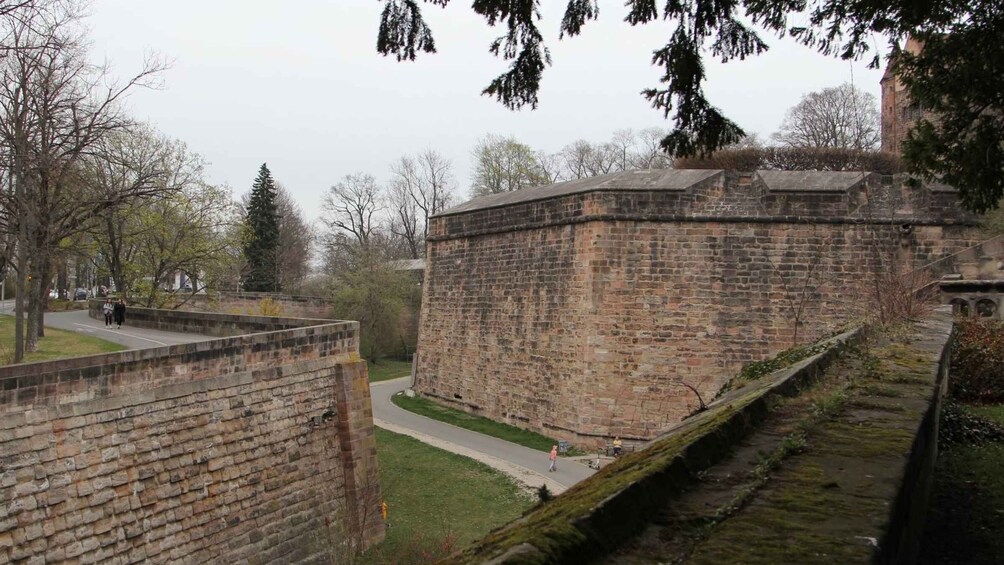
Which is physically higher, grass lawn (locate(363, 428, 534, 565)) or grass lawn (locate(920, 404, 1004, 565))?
grass lawn (locate(920, 404, 1004, 565))

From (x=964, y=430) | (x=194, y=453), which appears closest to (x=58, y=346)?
(x=194, y=453)

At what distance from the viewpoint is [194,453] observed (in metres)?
9.56

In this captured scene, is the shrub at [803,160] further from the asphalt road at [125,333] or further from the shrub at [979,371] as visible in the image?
the asphalt road at [125,333]

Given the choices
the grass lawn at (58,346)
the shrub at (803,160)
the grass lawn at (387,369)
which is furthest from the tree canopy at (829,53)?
the grass lawn at (387,369)

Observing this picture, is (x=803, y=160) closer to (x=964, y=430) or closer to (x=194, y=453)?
(x=964, y=430)

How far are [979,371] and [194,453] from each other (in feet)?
33.2

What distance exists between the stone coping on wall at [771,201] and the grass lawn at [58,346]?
10.4 m

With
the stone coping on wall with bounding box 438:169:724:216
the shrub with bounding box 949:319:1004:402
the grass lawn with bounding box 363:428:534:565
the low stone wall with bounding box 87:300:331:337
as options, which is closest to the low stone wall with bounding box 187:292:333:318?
the low stone wall with bounding box 87:300:331:337

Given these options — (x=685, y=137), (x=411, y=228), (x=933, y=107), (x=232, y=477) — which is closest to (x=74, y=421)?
(x=232, y=477)

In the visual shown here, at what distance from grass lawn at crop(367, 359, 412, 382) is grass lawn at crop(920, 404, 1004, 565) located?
28.3 metres

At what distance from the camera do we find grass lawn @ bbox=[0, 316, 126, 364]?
15.7 metres

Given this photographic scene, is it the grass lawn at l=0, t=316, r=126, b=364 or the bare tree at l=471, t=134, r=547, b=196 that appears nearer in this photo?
the grass lawn at l=0, t=316, r=126, b=364

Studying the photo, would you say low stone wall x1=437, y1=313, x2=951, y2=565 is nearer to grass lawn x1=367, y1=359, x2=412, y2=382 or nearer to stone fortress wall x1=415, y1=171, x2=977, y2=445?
stone fortress wall x1=415, y1=171, x2=977, y2=445

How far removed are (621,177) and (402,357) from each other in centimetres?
2566
